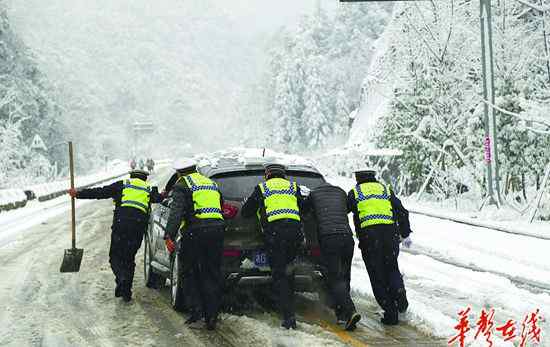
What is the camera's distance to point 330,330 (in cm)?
674

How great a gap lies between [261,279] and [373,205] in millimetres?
1487

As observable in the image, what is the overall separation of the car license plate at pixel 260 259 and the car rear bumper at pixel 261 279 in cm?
12

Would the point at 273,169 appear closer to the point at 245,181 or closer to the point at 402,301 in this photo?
the point at 245,181

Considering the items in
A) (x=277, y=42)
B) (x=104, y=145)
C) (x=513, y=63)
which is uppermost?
(x=277, y=42)

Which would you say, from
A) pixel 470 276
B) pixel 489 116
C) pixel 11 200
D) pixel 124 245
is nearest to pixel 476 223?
pixel 489 116

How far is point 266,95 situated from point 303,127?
63.1 ft

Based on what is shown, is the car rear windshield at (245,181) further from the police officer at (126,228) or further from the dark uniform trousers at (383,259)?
the police officer at (126,228)

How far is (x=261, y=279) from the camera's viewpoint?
723 centimetres

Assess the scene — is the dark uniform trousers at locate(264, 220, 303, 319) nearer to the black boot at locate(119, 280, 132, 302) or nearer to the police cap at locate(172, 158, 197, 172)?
the police cap at locate(172, 158, 197, 172)

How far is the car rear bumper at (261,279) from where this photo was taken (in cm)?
718

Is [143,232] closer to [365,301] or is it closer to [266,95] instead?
[365,301]

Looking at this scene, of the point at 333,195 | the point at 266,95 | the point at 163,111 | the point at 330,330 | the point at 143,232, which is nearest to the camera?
the point at 330,330

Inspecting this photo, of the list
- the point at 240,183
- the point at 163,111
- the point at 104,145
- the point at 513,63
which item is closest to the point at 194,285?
the point at 240,183

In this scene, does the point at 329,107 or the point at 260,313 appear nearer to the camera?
the point at 260,313
